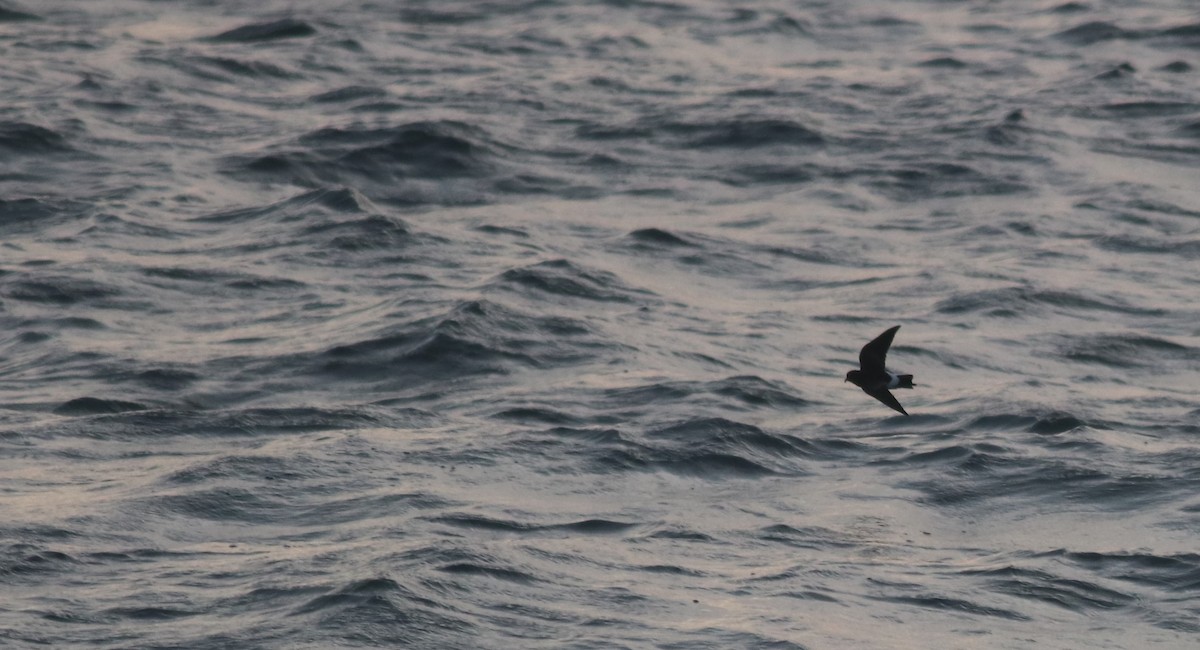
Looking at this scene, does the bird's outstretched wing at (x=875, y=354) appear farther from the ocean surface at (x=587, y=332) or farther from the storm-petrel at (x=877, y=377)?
the ocean surface at (x=587, y=332)

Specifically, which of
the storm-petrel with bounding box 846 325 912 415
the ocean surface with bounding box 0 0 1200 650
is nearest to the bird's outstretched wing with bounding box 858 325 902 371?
the storm-petrel with bounding box 846 325 912 415

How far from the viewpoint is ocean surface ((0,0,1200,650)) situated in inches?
542

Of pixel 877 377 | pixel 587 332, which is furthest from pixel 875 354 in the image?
pixel 587 332

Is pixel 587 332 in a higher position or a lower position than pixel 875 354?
lower

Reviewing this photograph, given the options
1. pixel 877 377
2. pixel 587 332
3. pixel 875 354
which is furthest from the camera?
pixel 587 332

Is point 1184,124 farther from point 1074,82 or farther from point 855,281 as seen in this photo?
point 855,281

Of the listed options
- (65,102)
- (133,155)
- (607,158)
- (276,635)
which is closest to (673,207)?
(607,158)

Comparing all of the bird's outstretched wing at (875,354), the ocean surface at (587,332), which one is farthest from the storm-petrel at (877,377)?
the ocean surface at (587,332)

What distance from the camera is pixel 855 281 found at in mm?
20875

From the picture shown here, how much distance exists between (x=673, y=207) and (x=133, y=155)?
6.59 m

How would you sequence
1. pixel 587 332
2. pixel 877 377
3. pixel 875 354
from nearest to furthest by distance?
pixel 875 354 → pixel 877 377 → pixel 587 332

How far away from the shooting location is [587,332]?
19406 mm

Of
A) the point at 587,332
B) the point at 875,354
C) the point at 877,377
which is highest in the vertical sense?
the point at 875,354

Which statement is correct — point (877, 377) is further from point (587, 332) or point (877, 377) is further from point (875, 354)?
point (587, 332)
